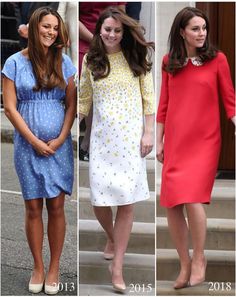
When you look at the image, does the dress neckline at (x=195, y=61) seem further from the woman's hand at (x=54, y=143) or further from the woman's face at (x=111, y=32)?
the woman's hand at (x=54, y=143)

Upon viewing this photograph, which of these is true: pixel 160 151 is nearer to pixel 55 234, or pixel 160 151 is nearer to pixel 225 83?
pixel 225 83

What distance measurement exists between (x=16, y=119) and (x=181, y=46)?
78 centimetres

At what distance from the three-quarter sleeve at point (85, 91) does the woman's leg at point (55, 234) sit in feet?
1.50

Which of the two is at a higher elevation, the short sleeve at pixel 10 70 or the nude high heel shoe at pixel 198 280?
the short sleeve at pixel 10 70

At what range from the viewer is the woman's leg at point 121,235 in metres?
3.61

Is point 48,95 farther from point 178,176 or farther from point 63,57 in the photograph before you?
point 178,176

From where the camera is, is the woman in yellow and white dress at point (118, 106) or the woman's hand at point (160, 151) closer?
the woman in yellow and white dress at point (118, 106)

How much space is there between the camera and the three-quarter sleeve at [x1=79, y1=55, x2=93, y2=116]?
3.44 meters

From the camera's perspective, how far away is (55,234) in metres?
3.71

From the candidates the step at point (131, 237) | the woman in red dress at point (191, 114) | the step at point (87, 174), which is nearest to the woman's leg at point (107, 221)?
the step at point (131, 237)

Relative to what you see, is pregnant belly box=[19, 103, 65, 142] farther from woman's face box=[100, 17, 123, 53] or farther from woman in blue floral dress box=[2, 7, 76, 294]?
woman's face box=[100, 17, 123, 53]

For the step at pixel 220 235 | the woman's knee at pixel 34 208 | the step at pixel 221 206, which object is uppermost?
the woman's knee at pixel 34 208

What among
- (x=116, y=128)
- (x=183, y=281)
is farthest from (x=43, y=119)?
(x=183, y=281)

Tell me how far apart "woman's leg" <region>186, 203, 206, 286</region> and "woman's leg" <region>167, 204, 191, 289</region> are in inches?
1.3
